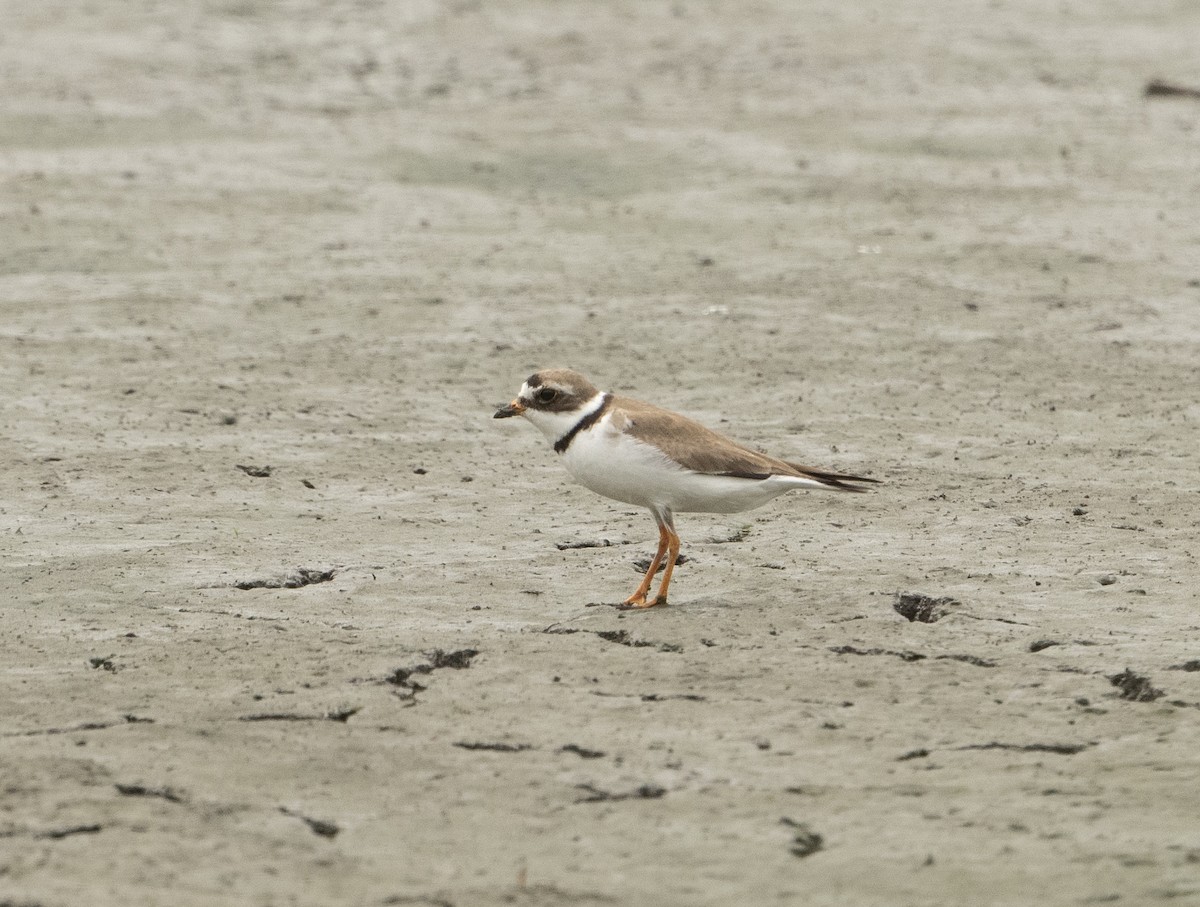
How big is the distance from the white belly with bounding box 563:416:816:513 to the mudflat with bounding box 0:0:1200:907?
1.28 ft

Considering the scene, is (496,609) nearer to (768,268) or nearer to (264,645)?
(264,645)

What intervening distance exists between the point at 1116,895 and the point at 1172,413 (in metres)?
4.69

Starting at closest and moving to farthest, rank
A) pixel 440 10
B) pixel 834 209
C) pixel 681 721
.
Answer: pixel 681 721, pixel 834 209, pixel 440 10

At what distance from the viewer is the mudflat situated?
16.5 feet

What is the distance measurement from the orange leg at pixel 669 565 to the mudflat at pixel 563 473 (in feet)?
0.53

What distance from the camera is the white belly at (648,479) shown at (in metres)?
6.48

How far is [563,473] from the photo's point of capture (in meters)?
8.29

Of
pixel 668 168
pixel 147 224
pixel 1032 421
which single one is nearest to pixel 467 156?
pixel 668 168

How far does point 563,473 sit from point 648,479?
1.81m

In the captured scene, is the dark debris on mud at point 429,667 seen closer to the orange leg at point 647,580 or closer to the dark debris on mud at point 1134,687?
the orange leg at point 647,580

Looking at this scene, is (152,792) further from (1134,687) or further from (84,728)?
(1134,687)

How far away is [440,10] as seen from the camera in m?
17.2

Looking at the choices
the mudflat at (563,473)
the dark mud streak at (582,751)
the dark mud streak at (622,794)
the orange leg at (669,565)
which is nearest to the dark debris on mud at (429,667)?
the mudflat at (563,473)

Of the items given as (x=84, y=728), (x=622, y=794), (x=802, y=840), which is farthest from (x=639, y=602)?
(x=84, y=728)
